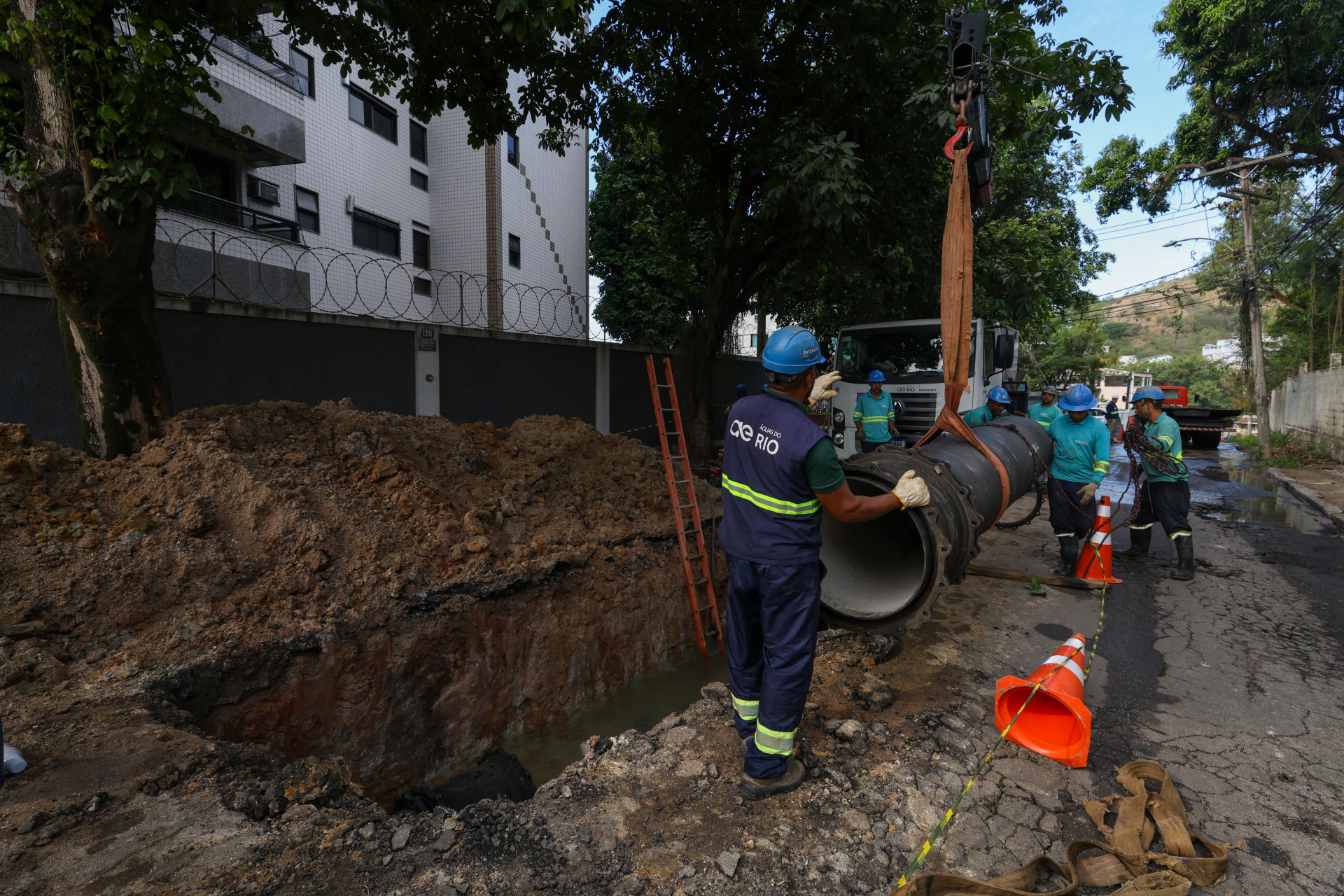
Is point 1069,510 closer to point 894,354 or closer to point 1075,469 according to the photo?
point 1075,469

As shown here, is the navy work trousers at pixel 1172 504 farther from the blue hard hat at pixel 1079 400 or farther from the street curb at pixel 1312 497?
the street curb at pixel 1312 497

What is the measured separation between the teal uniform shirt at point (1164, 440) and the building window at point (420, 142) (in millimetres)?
16489

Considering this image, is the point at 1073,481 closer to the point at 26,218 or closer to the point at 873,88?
the point at 873,88

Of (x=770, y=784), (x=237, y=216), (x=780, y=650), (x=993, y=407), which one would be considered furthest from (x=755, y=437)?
(x=237, y=216)

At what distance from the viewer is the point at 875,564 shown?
4.48 meters

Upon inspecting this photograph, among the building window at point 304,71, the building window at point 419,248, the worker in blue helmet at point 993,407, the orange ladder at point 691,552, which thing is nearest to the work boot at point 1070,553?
the worker in blue helmet at point 993,407

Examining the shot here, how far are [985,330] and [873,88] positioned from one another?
4.11 m

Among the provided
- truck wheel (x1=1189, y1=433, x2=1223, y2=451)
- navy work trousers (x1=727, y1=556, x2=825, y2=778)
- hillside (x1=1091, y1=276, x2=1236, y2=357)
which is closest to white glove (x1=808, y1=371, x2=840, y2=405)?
navy work trousers (x1=727, y1=556, x2=825, y2=778)

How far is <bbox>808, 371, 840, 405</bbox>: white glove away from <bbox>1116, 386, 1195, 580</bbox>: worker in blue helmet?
458 cm

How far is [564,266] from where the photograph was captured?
20250mm

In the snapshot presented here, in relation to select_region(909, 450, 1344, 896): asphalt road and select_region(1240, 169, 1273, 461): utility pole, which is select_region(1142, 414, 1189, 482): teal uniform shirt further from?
select_region(1240, 169, 1273, 461): utility pole

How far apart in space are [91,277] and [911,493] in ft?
17.3

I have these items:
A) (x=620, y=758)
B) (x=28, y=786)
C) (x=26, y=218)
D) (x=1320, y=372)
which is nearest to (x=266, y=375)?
(x=26, y=218)

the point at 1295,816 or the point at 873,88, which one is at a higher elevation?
the point at 873,88
